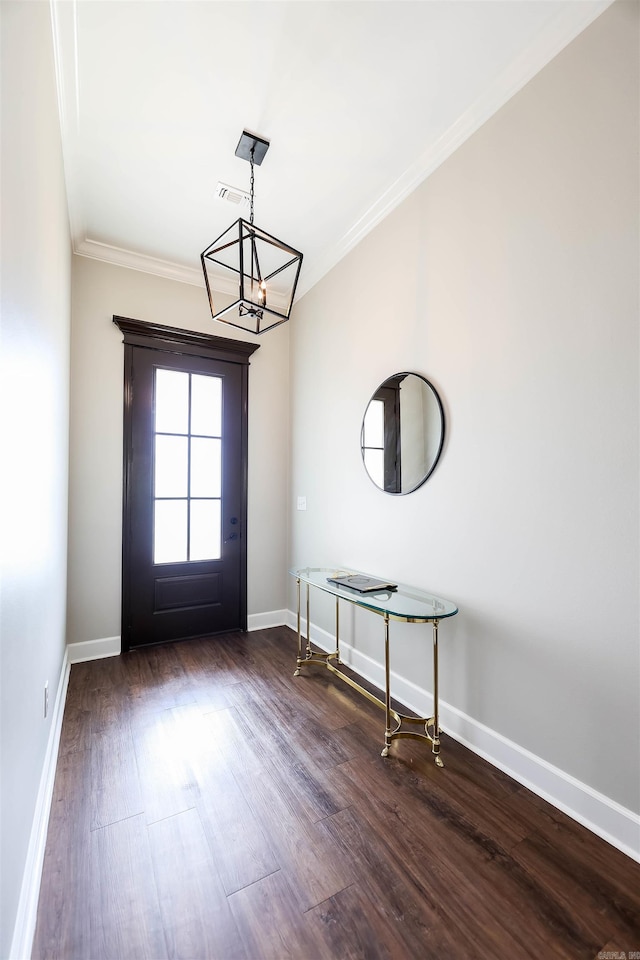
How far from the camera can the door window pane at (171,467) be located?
325cm

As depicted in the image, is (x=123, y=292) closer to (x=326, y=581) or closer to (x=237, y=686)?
(x=326, y=581)

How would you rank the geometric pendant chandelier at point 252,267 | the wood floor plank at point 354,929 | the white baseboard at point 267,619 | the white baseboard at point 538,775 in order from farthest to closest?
1. the white baseboard at point 267,619
2. the geometric pendant chandelier at point 252,267
3. the white baseboard at point 538,775
4. the wood floor plank at point 354,929

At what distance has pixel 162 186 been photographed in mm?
2475

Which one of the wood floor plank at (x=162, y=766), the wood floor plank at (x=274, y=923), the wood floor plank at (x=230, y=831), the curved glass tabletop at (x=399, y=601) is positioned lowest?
the wood floor plank at (x=162, y=766)

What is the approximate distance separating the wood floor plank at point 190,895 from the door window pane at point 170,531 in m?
1.95

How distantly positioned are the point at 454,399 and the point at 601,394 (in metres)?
0.69

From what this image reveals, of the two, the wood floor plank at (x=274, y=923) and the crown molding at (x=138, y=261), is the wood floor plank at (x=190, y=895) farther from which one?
the crown molding at (x=138, y=261)

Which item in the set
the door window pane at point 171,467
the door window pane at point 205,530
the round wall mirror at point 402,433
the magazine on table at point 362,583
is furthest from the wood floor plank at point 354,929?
the door window pane at point 171,467

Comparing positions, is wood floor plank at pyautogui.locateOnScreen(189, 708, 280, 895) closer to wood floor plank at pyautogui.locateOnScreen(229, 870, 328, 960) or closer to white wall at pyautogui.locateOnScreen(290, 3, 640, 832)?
wood floor plank at pyautogui.locateOnScreen(229, 870, 328, 960)

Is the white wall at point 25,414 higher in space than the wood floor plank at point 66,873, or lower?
higher

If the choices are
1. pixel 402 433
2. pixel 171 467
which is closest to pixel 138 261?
pixel 171 467

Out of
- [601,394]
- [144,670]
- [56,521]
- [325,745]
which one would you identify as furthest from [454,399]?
[144,670]

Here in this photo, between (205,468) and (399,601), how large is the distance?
2.05 meters

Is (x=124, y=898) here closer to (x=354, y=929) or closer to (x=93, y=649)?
(x=354, y=929)
